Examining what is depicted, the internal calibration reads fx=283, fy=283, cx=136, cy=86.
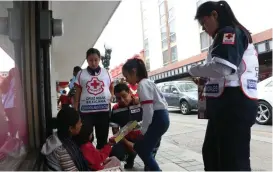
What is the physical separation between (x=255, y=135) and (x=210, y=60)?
392 cm

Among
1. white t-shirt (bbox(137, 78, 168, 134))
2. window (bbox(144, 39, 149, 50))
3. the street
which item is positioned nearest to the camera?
white t-shirt (bbox(137, 78, 168, 134))

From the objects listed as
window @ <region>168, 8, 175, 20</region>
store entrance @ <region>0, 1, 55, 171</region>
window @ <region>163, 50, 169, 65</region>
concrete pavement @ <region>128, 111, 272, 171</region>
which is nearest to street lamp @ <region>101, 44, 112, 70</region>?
concrete pavement @ <region>128, 111, 272, 171</region>

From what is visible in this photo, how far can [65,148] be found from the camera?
204 cm

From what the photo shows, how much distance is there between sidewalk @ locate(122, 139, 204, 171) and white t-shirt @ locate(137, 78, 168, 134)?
970 mm

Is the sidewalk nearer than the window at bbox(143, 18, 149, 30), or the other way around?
the sidewalk

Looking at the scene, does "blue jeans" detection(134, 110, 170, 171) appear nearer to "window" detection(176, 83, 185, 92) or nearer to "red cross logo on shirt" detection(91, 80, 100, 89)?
"red cross logo on shirt" detection(91, 80, 100, 89)

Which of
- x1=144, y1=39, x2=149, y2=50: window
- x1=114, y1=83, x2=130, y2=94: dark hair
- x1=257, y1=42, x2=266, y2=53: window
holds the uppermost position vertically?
x1=144, y1=39, x2=149, y2=50: window

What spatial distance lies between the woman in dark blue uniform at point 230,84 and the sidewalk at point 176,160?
4.76 feet

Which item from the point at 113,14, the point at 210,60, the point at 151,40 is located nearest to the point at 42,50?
the point at 210,60

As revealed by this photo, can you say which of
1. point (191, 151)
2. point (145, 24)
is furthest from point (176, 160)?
point (145, 24)

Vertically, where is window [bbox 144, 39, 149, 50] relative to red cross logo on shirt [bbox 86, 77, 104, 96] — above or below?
above

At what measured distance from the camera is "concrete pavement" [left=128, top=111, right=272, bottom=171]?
3357 mm

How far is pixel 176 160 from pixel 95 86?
144cm

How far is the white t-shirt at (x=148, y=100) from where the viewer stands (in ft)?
8.30
